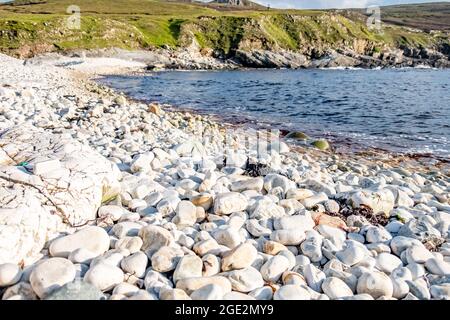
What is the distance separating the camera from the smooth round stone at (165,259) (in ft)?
12.5

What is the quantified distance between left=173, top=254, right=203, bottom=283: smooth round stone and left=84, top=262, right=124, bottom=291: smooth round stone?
20.3 inches

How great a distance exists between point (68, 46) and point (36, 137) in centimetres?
7123

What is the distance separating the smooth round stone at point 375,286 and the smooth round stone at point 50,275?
8.83 ft

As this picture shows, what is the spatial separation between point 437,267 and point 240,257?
84.5 inches

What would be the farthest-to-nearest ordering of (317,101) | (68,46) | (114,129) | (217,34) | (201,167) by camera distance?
1. (217,34)
2. (68,46)
3. (317,101)
4. (114,129)
5. (201,167)

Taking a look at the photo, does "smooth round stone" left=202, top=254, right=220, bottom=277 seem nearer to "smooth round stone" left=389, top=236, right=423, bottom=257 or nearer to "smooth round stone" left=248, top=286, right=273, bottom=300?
"smooth round stone" left=248, top=286, right=273, bottom=300

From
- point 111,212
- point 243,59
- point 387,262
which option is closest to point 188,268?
point 111,212

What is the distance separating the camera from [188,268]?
3732 millimetres

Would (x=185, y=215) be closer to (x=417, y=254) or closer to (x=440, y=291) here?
(x=417, y=254)

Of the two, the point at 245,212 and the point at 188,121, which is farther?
the point at 188,121

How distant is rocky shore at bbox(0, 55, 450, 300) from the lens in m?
3.54
